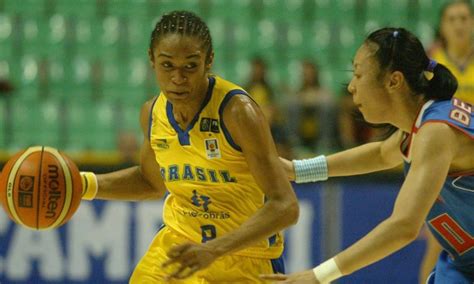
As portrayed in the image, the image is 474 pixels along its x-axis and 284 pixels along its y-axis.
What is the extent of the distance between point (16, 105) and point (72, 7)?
1731 mm

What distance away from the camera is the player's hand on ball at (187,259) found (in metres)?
3.47

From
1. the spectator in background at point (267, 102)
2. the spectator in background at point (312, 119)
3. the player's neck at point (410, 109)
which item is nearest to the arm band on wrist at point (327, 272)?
the player's neck at point (410, 109)

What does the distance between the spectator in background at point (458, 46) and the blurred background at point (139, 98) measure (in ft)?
2.52

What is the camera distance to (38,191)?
4.16m

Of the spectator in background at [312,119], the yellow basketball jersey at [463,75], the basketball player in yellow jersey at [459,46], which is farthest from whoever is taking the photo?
the spectator in background at [312,119]

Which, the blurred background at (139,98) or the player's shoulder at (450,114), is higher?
the player's shoulder at (450,114)

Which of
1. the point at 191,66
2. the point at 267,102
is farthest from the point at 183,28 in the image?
the point at 267,102

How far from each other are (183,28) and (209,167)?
60cm

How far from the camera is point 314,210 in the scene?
748cm

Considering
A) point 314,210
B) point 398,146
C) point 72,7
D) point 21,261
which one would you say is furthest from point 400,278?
point 72,7

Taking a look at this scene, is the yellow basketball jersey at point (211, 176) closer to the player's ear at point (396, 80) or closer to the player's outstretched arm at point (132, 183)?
the player's outstretched arm at point (132, 183)

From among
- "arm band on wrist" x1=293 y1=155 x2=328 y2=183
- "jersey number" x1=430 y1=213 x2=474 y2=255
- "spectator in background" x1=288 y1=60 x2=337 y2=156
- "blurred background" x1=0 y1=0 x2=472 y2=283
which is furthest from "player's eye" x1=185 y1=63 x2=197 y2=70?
"spectator in background" x1=288 y1=60 x2=337 y2=156

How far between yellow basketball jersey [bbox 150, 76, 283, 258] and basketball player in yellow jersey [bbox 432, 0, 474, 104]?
325 cm

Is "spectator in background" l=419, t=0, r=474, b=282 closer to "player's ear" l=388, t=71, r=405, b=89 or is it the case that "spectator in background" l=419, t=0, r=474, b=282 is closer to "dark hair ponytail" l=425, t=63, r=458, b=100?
"dark hair ponytail" l=425, t=63, r=458, b=100
